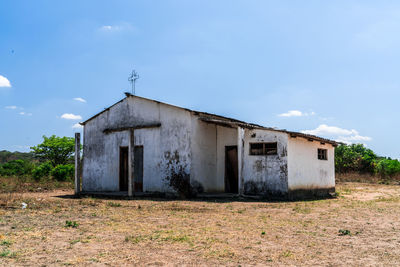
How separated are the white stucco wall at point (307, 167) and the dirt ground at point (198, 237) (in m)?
4.61

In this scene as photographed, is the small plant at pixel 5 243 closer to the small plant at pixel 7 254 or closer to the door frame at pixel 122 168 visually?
the small plant at pixel 7 254

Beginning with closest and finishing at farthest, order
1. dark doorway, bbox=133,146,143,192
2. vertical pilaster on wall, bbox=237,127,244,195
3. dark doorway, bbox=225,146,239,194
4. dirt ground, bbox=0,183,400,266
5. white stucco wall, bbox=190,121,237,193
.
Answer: dirt ground, bbox=0,183,400,266 < vertical pilaster on wall, bbox=237,127,244,195 < white stucco wall, bbox=190,121,237,193 < dark doorway, bbox=225,146,239,194 < dark doorway, bbox=133,146,143,192

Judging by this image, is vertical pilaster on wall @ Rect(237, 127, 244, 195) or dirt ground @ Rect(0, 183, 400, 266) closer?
dirt ground @ Rect(0, 183, 400, 266)

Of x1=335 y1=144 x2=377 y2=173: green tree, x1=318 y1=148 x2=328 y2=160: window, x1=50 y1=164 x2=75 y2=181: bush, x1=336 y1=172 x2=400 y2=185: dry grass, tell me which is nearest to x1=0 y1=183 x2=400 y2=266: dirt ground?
x1=318 y1=148 x2=328 y2=160: window

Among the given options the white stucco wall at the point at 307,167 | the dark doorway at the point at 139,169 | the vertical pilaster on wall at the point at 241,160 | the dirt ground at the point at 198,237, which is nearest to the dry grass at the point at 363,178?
the white stucco wall at the point at 307,167

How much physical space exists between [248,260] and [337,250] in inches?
62.1

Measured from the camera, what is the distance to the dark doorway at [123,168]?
57.7 feet

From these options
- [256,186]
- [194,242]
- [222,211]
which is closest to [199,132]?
[256,186]

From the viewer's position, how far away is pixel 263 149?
48.5 feet

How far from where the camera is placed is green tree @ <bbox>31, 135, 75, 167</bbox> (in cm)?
3216

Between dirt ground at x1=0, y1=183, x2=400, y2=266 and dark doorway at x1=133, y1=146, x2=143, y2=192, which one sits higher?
dark doorway at x1=133, y1=146, x2=143, y2=192

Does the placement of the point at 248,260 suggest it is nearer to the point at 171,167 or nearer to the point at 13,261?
the point at 13,261

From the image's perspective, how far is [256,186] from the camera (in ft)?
48.6

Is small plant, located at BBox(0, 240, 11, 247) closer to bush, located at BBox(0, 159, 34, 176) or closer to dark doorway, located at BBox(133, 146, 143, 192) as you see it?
dark doorway, located at BBox(133, 146, 143, 192)
